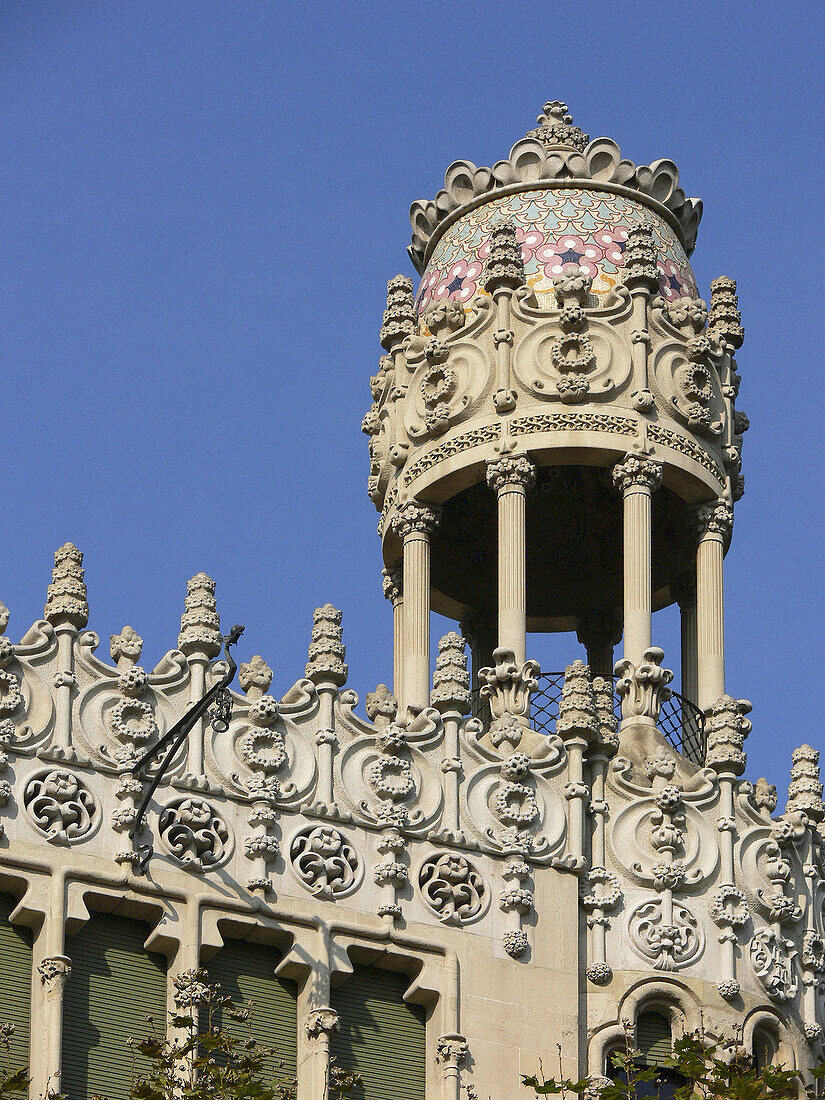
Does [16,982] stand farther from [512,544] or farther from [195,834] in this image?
[512,544]

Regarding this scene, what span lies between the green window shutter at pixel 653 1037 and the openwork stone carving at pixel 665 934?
550 millimetres

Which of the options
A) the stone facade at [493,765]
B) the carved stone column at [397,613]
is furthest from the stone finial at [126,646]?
the carved stone column at [397,613]

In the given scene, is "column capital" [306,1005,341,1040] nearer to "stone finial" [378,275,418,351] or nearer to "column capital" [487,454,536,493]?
"column capital" [487,454,536,493]

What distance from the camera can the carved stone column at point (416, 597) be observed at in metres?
42.1

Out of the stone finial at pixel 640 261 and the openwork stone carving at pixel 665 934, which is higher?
the stone finial at pixel 640 261

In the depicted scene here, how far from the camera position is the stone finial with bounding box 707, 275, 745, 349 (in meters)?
44.2

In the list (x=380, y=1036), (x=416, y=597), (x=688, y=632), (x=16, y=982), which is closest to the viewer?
(x=16, y=982)

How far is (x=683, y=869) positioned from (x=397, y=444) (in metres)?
7.10

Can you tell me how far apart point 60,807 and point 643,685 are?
781 centimetres

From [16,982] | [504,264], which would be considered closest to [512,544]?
[504,264]

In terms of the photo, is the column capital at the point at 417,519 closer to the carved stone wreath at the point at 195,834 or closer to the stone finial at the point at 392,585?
the stone finial at the point at 392,585

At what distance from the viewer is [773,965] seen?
3931 cm

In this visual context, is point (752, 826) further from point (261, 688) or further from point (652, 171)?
point (652, 171)

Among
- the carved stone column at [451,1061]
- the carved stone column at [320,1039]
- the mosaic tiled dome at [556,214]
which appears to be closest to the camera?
the carved stone column at [320,1039]
